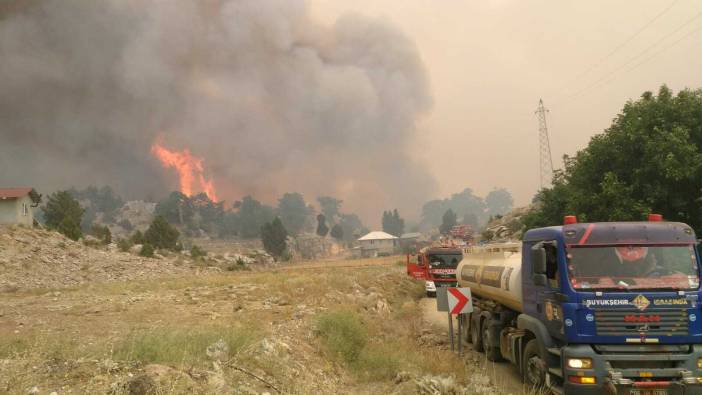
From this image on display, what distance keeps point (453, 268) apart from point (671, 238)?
21.2 m

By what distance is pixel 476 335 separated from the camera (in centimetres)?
1498

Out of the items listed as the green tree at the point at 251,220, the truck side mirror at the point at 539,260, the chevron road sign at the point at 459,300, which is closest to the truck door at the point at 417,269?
the chevron road sign at the point at 459,300

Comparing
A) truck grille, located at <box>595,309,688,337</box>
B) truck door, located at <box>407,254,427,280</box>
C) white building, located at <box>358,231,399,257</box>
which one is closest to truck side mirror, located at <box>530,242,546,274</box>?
truck grille, located at <box>595,309,688,337</box>

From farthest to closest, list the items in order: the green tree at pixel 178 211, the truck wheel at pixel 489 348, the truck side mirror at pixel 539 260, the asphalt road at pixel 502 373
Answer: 1. the green tree at pixel 178 211
2. the truck wheel at pixel 489 348
3. the asphalt road at pixel 502 373
4. the truck side mirror at pixel 539 260

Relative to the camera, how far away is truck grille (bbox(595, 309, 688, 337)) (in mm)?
8055

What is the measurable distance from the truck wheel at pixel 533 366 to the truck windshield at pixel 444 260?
1950cm

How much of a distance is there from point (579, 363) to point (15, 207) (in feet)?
163

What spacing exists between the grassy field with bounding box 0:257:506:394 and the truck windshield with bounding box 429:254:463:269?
23.4 feet

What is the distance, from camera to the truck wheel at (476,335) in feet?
48.2

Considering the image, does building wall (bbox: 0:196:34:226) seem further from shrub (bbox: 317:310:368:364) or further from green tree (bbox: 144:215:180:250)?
shrub (bbox: 317:310:368:364)

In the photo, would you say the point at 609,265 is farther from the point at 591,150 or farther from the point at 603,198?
the point at 591,150

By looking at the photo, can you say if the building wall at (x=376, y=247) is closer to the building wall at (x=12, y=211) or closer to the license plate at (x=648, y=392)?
the building wall at (x=12, y=211)

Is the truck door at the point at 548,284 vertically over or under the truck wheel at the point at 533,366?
over

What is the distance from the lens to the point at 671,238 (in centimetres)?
878
